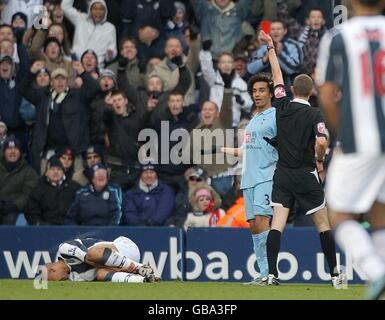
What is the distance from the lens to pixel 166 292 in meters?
11.6

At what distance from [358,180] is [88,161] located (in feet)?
31.9

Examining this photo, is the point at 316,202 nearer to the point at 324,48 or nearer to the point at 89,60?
the point at 324,48

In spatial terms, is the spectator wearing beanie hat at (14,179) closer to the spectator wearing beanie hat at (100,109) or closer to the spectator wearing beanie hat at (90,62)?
→ the spectator wearing beanie hat at (100,109)

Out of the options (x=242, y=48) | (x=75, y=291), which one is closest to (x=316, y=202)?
(x=75, y=291)

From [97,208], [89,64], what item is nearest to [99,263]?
[97,208]

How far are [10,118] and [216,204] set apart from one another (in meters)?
3.71

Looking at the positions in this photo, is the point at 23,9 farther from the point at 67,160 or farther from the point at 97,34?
the point at 67,160

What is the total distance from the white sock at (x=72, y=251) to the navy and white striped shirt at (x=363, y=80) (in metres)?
5.90

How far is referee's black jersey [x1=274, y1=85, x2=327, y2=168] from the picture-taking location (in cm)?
1265

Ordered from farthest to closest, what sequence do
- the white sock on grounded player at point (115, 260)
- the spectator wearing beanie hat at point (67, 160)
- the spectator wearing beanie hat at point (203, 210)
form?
the spectator wearing beanie hat at point (67, 160)
the spectator wearing beanie hat at point (203, 210)
the white sock on grounded player at point (115, 260)

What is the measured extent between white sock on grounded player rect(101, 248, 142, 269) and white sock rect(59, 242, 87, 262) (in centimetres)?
25

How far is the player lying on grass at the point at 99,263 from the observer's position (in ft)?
43.2

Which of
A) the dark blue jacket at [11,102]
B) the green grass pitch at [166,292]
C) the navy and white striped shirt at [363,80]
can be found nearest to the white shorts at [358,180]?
the navy and white striped shirt at [363,80]

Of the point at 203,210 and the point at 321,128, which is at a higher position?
the point at 203,210
